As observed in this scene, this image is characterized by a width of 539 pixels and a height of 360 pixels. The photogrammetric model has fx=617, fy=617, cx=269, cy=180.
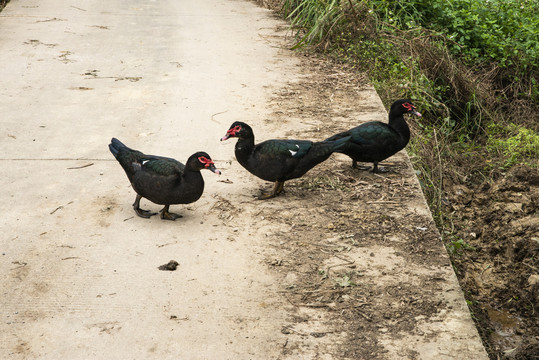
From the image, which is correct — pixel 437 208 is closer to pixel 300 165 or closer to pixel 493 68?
pixel 300 165

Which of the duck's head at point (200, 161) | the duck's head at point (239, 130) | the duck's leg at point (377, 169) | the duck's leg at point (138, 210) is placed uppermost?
the duck's head at point (239, 130)

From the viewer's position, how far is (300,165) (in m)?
5.20

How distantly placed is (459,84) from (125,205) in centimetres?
525

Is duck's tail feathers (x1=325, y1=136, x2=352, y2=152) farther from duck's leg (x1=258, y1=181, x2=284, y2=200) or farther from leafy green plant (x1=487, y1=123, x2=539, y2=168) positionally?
leafy green plant (x1=487, y1=123, x2=539, y2=168)

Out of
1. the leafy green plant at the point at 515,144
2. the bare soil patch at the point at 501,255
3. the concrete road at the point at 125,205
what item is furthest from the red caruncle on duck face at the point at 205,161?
the leafy green plant at the point at 515,144

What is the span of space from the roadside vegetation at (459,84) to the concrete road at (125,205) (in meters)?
1.15

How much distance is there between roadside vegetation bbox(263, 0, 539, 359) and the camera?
6.27 m

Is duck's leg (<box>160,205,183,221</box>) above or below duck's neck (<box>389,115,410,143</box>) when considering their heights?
below

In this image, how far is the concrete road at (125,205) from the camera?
12.0ft

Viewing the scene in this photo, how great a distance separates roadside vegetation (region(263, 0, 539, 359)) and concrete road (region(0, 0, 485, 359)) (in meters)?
1.15

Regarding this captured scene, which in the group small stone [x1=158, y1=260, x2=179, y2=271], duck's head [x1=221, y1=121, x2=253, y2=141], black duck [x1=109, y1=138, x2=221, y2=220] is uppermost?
duck's head [x1=221, y1=121, x2=253, y2=141]

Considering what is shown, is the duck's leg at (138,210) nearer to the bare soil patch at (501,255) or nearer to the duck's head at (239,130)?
the duck's head at (239,130)

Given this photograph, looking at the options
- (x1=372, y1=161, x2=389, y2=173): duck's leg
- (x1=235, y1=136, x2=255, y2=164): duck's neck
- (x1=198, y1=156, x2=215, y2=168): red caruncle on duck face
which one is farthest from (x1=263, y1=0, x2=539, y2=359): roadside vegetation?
(x1=198, y1=156, x2=215, y2=168): red caruncle on duck face

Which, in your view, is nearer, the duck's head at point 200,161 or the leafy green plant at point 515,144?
the duck's head at point 200,161
